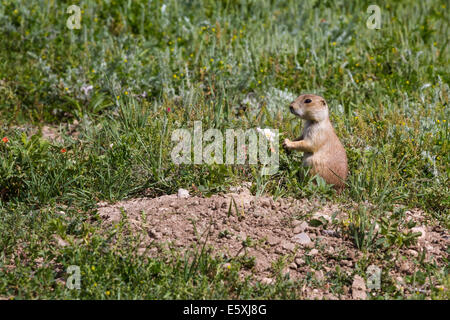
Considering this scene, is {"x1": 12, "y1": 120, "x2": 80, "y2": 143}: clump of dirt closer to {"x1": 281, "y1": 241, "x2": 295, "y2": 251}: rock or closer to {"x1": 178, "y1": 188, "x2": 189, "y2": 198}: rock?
{"x1": 178, "y1": 188, "x2": 189, "y2": 198}: rock

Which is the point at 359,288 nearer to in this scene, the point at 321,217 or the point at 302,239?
the point at 302,239

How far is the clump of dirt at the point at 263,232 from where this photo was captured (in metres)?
4.32

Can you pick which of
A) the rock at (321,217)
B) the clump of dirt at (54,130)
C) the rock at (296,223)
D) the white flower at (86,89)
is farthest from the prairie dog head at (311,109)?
the white flower at (86,89)

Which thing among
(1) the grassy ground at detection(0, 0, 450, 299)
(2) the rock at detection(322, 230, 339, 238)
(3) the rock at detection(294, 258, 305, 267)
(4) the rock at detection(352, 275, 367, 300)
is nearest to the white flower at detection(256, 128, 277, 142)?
(1) the grassy ground at detection(0, 0, 450, 299)

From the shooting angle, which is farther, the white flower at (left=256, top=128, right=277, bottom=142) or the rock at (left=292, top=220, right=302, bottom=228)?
the white flower at (left=256, top=128, right=277, bottom=142)

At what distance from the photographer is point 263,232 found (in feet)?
15.1

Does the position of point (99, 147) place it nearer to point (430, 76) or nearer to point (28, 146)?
point (28, 146)

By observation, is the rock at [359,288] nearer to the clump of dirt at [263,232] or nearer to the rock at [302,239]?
the clump of dirt at [263,232]

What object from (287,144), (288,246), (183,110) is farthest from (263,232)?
(183,110)

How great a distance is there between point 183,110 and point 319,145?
155 cm

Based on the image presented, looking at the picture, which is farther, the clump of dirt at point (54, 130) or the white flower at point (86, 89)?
the white flower at point (86, 89)

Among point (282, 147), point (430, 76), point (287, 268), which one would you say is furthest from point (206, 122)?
point (430, 76)

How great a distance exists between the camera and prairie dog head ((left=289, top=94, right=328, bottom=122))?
517 cm

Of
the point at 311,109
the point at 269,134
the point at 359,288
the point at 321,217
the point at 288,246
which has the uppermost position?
the point at 311,109
